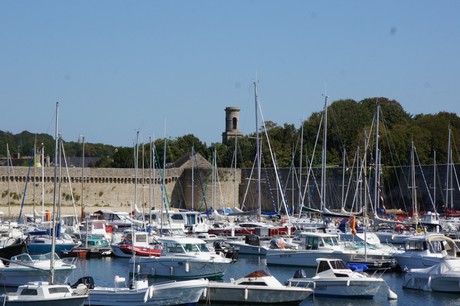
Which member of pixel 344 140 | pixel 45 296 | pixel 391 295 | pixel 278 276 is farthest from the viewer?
pixel 344 140

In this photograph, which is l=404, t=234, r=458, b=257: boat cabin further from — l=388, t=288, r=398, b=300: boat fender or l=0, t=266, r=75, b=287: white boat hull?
l=0, t=266, r=75, b=287: white boat hull

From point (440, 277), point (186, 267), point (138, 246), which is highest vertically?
point (138, 246)

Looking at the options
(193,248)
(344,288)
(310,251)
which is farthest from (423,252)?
(193,248)

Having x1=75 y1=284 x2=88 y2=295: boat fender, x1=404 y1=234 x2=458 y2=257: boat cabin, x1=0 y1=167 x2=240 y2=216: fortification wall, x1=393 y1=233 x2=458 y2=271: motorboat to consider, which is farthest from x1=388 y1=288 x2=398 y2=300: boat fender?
x1=0 y1=167 x2=240 y2=216: fortification wall

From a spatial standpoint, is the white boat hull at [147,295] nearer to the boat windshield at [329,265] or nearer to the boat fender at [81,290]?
the boat fender at [81,290]

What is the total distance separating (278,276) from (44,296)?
12.6 m

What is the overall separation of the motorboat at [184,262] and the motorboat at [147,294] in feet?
21.0

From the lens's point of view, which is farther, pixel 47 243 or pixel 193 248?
pixel 47 243

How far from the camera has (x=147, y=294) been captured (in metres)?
26.8

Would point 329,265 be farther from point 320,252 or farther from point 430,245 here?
point 320,252

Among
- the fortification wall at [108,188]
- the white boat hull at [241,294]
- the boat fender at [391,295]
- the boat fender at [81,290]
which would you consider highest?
the fortification wall at [108,188]

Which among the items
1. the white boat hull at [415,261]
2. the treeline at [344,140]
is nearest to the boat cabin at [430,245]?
the white boat hull at [415,261]

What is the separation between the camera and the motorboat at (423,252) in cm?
3512

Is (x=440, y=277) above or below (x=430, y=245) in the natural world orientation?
below
